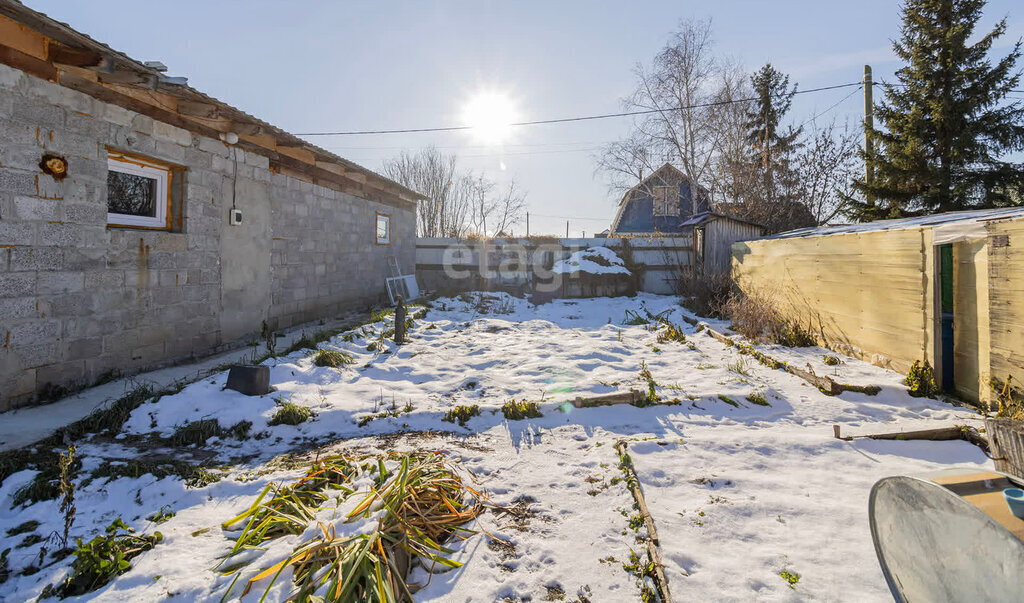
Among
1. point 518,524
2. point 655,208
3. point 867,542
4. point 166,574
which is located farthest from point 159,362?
point 655,208

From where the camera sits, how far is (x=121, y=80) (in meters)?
4.41

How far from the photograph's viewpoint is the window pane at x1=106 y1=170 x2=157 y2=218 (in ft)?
15.7

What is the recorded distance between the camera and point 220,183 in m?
6.20

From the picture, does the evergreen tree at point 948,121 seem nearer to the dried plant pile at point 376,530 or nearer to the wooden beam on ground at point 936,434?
the wooden beam on ground at point 936,434

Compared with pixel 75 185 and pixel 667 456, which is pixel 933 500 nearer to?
pixel 667 456

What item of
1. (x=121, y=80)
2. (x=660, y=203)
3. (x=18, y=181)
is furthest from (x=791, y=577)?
(x=660, y=203)

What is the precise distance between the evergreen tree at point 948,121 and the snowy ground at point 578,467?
7990mm

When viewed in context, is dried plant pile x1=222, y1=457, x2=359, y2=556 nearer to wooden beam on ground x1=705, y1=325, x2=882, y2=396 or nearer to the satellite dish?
the satellite dish

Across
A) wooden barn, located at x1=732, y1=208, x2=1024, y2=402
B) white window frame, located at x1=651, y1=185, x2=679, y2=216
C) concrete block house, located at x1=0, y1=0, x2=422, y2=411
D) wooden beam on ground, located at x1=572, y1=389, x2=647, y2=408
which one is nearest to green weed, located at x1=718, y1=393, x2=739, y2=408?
wooden beam on ground, located at x1=572, y1=389, x2=647, y2=408

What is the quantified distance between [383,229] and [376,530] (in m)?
10.3

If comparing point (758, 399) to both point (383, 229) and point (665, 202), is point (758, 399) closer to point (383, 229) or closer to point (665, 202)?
point (383, 229)

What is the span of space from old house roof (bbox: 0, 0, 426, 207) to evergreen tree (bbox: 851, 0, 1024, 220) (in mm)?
13279

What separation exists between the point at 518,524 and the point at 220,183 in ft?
20.6

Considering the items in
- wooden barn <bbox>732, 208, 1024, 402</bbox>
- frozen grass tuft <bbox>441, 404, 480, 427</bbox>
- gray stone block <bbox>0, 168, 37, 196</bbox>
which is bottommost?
frozen grass tuft <bbox>441, 404, 480, 427</bbox>
